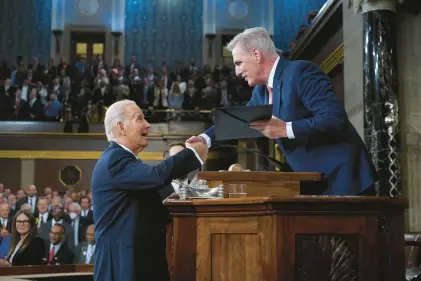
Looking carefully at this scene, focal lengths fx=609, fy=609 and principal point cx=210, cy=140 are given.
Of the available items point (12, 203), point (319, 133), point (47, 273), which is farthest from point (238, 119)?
point (12, 203)

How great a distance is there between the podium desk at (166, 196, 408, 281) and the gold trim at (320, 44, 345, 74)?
7198mm

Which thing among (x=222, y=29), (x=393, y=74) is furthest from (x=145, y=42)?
(x=393, y=74)

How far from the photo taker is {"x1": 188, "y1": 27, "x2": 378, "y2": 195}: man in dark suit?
7.93 ft

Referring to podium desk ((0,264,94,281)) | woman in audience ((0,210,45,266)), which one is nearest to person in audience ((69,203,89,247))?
woman in audience ((0,210,45,266))

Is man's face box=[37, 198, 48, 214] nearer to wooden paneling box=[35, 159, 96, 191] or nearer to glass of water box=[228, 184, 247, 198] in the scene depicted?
wooden paneling box=[35, 159, 96, 191]

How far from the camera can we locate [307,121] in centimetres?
241

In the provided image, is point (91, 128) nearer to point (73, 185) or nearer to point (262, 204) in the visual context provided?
point (73, 185)

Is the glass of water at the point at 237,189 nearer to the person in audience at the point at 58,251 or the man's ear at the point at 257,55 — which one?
the man's ear at the point at 257,55

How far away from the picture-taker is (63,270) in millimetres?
4426

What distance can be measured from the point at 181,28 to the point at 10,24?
→ 5431 mm

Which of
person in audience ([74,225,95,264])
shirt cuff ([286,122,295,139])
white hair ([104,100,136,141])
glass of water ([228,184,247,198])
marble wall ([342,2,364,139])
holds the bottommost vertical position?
person in audience ([74,225,95,264])

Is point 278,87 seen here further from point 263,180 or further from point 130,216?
point 130,216

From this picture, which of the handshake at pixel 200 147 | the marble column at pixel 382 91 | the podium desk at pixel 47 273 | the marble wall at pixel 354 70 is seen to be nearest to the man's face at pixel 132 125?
the handshake at pixel 200 147

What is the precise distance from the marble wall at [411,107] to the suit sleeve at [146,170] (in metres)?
4.70
